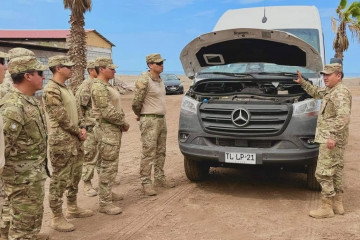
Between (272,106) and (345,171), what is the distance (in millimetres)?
2594

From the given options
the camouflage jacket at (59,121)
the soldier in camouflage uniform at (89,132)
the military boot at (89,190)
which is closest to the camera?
the camouflage jacket at (59,121)

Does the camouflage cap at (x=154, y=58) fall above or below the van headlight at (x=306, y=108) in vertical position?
above

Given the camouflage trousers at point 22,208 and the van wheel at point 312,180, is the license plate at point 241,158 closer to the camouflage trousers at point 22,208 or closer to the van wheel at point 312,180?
the van wheel at point 312,180

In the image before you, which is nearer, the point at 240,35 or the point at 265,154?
the point at 265,154

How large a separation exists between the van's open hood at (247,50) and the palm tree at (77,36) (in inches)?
492

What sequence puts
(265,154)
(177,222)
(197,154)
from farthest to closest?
(197,154), (265,154), (177,222)

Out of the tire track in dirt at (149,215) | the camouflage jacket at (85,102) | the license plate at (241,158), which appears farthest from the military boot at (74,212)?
the license plate at (241,158)

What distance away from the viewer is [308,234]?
4.20 m

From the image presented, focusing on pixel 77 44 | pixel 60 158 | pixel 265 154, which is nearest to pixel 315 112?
pixel 265 154

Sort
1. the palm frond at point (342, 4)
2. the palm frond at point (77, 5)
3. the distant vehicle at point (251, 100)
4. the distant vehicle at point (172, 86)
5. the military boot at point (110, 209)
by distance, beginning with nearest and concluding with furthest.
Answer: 1. the military boot at point (110, 209)
2. the distant vehicle at point (251, 100)
3. the palm frond at point (77, 5)
4. the palm frond at point (342, 4)
5. the distant vehicle at point (172, 86)

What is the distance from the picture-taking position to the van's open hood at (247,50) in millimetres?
5637

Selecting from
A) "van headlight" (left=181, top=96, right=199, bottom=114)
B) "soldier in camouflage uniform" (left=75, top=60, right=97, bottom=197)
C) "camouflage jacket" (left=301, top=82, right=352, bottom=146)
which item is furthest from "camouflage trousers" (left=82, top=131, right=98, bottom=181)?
"camouflage jacket" (left=301, top=82, right=352, bottom=146)

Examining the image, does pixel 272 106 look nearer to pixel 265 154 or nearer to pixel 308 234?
pixel 265 154

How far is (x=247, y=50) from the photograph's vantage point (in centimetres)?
648
